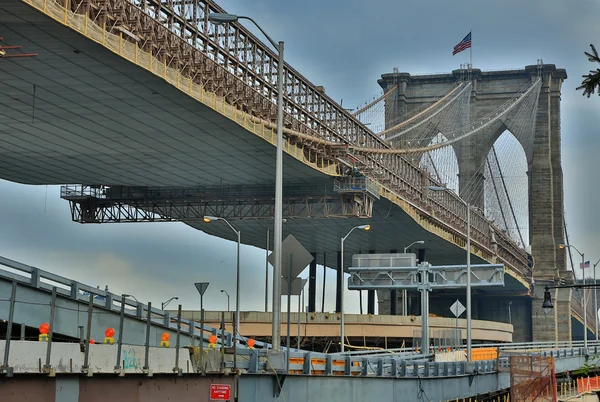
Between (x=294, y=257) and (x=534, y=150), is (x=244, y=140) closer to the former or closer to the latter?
(x=294, y=257)

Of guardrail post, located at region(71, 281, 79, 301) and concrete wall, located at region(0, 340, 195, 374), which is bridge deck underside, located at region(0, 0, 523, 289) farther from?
concrete wall, located at region(0, 340, 195, 374)

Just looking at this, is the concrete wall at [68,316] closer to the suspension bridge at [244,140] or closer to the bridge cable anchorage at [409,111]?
the suspension bridge at [244,140]

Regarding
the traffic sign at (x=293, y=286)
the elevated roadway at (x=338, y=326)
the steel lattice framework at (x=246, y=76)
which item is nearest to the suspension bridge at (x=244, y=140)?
the steel lattice framework at (x=246, y=76)

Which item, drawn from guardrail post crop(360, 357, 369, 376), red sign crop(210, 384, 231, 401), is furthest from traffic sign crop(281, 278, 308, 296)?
guardrail post crop(360, 357, 369, 376)

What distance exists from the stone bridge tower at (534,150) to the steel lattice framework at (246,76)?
33.7 meters

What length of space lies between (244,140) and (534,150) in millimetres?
80003

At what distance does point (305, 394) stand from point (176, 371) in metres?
5.83

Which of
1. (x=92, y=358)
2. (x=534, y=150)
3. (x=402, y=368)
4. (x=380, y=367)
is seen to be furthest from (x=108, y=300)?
(x=534, y=150)

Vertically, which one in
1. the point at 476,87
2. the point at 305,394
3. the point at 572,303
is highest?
the point at 476,87

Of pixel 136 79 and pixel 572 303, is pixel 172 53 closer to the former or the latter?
pixel 136 79

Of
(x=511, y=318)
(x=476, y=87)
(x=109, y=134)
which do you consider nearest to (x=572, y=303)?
(x=511, y=318)

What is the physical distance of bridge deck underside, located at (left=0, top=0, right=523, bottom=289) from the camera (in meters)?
41.8

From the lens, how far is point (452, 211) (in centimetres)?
10906

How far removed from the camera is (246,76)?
5816 centimetres
